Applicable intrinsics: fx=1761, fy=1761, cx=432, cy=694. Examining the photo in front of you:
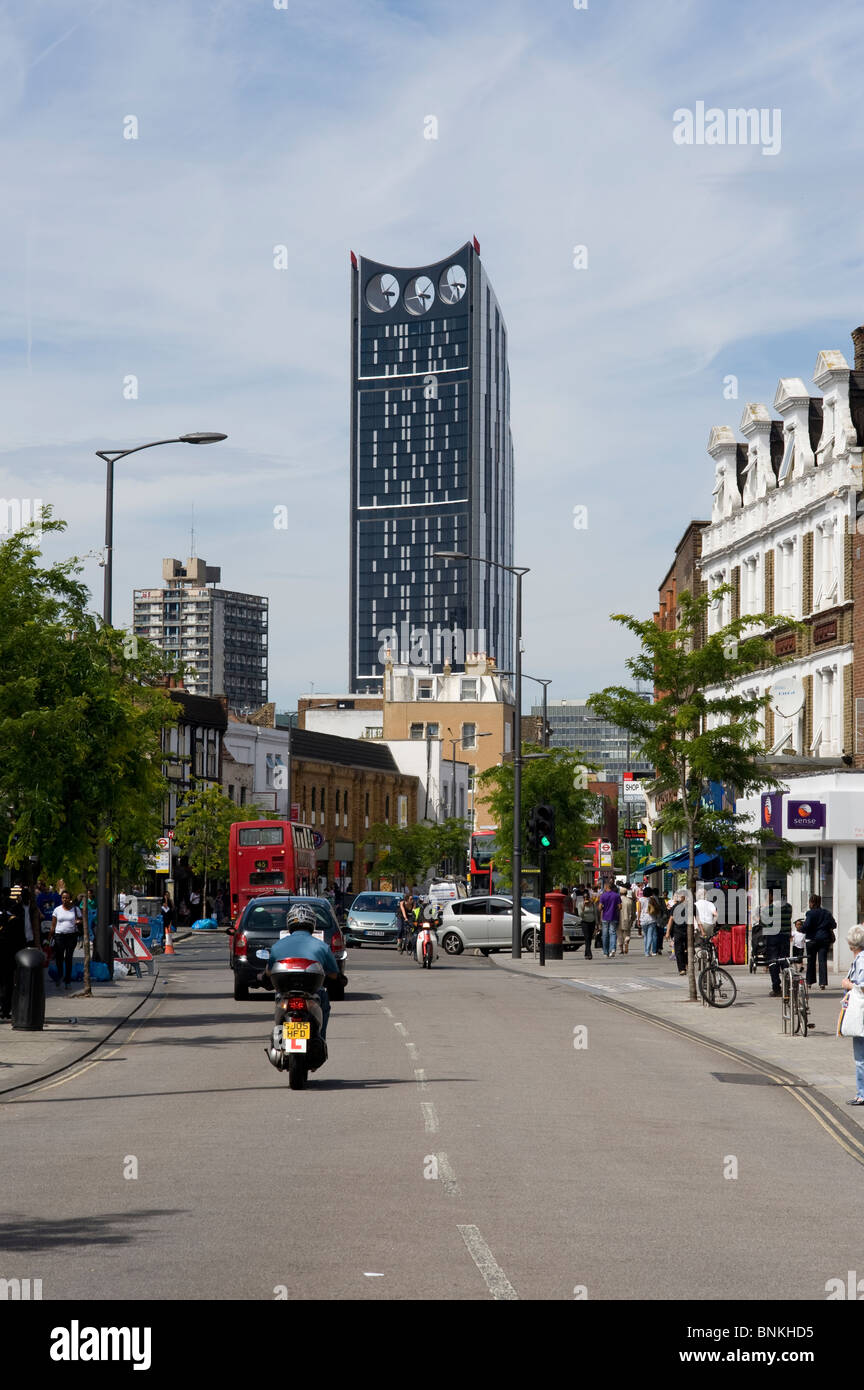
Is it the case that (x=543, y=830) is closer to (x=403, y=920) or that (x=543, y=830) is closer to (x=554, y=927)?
(x=554, y=927)

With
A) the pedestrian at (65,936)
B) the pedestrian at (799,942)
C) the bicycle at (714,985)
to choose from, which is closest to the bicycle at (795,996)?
the bicycle at (714,985)

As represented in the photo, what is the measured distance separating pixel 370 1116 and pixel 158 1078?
169 inches

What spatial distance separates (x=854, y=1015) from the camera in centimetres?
1598

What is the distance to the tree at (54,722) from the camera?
78.0 ft

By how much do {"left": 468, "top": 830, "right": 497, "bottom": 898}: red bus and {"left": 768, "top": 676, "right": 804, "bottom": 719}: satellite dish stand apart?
123ft

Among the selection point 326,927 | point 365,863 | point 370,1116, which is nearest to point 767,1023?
point 326,927

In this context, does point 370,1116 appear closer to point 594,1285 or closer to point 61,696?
point 594,1285

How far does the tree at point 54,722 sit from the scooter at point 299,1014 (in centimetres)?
874

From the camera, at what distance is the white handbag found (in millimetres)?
15883

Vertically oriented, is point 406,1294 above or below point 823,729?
below

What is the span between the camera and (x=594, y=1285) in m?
7.61

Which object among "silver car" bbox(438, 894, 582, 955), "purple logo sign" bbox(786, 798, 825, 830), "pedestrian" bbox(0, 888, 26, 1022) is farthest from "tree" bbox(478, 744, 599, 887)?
"pedestrian" bbox(0, 888, 26, 1022)

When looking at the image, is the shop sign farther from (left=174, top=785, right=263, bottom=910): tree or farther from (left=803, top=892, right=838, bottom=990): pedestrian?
(left=174, top=785, right=263, bottom=910): tree

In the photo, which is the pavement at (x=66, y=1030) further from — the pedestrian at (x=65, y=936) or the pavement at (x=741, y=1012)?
the pavement at (x=741, y=1012)
